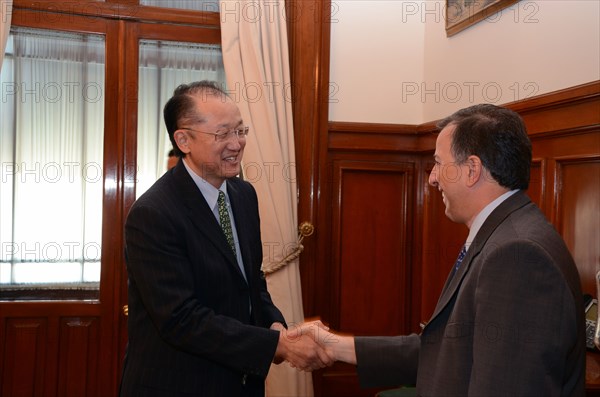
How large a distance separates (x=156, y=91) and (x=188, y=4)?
55 centimetres

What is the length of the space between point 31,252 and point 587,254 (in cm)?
275

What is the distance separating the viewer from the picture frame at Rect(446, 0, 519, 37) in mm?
3253

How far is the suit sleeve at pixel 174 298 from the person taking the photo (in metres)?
1.98

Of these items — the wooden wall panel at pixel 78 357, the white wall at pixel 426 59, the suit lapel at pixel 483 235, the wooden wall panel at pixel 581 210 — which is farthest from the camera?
the wooden wall panel at pixel 78 357

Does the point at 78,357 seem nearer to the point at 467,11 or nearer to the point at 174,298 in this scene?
the point at 174,298

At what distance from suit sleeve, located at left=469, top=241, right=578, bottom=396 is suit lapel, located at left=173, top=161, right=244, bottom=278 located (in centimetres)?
91

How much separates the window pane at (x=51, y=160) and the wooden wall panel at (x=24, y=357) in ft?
0.68

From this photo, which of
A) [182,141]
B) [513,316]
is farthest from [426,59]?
[513,316]

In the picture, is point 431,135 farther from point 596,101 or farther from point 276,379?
A: point 276,379

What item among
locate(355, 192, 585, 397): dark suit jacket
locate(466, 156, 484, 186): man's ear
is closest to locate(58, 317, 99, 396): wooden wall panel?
locate(355, 192, 585, 397): dark suit jacket

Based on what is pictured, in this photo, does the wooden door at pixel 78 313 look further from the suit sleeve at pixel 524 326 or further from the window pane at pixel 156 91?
the suit sleeve at pixel 524 326

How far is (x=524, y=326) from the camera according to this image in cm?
140

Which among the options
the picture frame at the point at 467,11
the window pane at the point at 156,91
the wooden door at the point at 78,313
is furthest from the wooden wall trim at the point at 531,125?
the wooden door at the point at 78,313

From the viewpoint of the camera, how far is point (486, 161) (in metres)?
1.64
